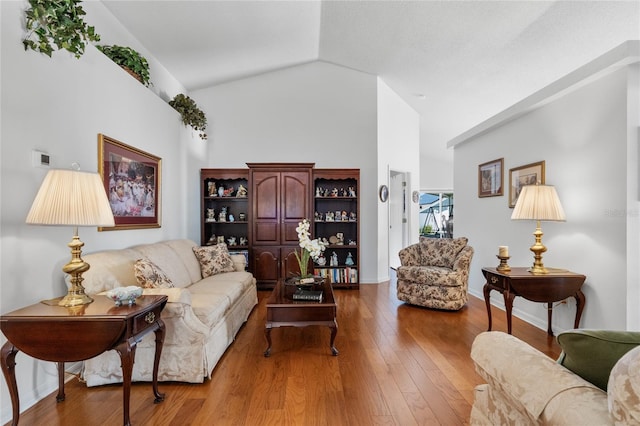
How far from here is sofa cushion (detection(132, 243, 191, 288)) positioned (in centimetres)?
298

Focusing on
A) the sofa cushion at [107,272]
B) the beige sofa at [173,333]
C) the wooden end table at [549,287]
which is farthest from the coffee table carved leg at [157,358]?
the wooden end table at [549,287]

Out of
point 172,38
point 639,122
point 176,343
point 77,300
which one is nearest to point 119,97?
point 172,38

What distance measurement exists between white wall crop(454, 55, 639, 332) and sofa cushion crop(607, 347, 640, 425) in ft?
7.68

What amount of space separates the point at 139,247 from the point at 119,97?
56.6 inches

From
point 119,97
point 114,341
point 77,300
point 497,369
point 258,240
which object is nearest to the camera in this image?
point 497,369

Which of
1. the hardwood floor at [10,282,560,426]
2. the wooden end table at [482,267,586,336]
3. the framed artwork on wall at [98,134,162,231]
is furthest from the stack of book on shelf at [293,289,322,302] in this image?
the framed artwork on wall at [98,134,162,231]

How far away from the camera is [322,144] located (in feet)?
17.5

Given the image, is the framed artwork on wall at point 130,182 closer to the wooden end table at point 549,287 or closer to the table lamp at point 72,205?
the table lamp at point 72,205

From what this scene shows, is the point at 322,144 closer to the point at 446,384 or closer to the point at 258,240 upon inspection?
the point at 258,240

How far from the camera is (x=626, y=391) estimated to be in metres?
0.69

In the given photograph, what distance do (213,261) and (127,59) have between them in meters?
2.31

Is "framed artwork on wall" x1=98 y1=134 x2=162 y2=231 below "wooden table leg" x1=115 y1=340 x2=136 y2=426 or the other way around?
the other way around

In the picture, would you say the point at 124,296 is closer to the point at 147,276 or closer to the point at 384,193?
the point at 147,276

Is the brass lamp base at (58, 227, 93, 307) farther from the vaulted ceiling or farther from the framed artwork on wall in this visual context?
the vaulted ceiling
